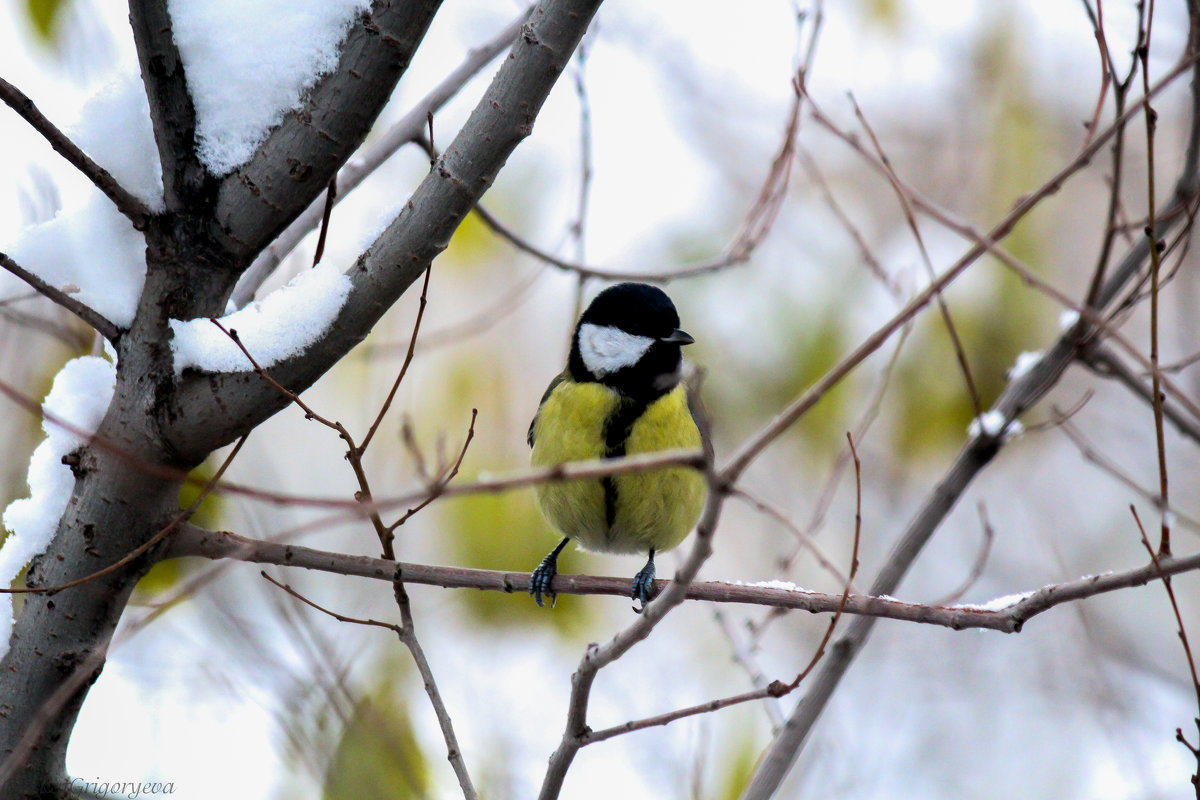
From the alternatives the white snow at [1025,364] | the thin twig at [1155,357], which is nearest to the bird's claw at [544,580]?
the thin twig at [1155,357]

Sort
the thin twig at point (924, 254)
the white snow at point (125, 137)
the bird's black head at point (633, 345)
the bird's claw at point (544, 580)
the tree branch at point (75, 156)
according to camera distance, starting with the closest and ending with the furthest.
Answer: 1. the tree branch at point (75, 156)
2. the white snow at point (125, 137)
3. the thin twig at point (924, 254)
4. the bird's claw at point (544, 580)
5. the bird's black head at point (633, 345)

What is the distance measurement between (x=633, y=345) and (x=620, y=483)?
0.45 meters

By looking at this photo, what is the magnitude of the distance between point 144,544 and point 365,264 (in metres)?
0.55

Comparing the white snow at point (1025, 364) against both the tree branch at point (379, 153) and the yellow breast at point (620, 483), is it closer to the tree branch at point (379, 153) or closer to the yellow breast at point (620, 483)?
the yellow breast at point (620, 483)

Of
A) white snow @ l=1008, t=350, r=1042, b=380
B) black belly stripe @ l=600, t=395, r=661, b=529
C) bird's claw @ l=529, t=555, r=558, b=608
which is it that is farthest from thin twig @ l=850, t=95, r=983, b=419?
bird's claw @ l=529, t=555, r=558, b=608

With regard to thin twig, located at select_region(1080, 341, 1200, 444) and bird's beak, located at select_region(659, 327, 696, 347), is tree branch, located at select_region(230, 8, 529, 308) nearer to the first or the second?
bird's beak, located at select_region(659, 327, 696, 347)

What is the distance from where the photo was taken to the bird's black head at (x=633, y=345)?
263 centimetres

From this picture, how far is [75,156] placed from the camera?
51.9 inches

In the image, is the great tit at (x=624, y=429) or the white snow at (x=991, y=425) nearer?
the white snow at (x=991, y=425)

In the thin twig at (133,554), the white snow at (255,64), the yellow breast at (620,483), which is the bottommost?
the thin twig at (133,554)

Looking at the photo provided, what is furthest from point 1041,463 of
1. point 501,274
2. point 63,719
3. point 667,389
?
point 63,719

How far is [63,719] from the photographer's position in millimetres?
1515

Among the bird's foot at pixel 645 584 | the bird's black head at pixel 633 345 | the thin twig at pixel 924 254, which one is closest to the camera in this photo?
the thin twig at pixel 924 254

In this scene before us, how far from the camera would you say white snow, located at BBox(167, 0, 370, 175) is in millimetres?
1462
